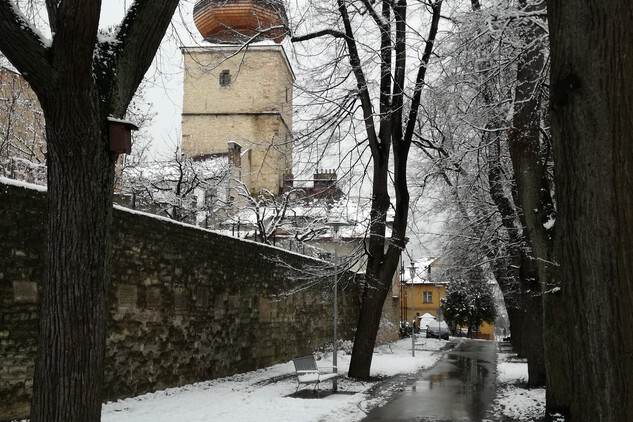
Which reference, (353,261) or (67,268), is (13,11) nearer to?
(67,268)

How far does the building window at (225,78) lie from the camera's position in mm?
49375

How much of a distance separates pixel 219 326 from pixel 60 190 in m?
9.50

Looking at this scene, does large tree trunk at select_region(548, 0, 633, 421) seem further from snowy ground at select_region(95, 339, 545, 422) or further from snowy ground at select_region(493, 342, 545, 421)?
snowy ground at select_region(493, 342, 545, 421)

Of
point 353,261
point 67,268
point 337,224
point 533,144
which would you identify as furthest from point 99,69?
point 353,261

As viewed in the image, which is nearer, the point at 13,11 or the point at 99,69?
the point at 13,11

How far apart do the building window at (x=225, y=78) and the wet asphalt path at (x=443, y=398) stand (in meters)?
34.9

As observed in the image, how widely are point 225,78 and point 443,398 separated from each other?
4080cm

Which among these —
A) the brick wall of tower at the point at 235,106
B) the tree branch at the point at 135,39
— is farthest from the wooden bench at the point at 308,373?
the brick wall of tower at the point at 235,106

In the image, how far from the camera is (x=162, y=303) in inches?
463

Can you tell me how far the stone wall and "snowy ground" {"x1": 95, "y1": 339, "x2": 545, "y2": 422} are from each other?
482 millimetres

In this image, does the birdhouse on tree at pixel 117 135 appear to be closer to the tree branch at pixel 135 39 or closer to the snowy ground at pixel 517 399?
the tree branch at pixel 135 39

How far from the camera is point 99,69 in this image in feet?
17.0

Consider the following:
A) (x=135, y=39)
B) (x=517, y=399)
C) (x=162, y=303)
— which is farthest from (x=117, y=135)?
(x=517, y=399)

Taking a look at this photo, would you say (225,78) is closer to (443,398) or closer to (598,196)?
(443,398)
